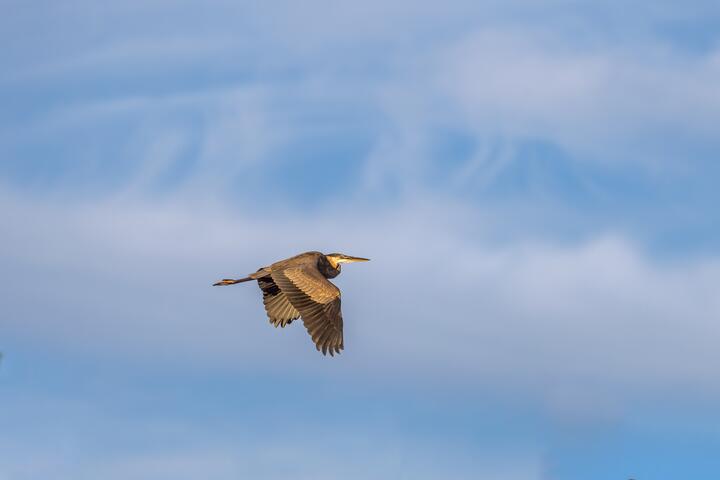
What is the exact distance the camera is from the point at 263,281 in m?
50.0

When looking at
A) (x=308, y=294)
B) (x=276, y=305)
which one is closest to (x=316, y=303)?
(x=308, y=294)

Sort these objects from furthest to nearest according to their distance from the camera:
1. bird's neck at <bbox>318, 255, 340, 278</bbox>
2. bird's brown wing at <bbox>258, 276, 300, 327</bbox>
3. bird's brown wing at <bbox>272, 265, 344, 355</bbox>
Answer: bird's neck at <bbox>318, 255, 340, 278</bbox>
bird's brown wing at <bbox>258, 276, 300, 327</bbox>
bird's brown wing at <bbox>272, 265, 344, 355</bbox>

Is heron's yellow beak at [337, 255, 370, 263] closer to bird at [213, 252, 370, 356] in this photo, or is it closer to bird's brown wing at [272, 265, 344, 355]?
bird at [213, 252, 370, 356]

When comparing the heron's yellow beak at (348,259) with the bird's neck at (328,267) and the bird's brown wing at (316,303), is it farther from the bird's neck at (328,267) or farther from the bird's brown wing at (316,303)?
the bird's brown wing at (316,303)

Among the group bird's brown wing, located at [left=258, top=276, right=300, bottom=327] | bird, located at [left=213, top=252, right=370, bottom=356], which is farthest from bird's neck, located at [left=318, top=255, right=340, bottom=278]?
bird's brown wing, located at [left=258, top=276, right=300, bottom=327]

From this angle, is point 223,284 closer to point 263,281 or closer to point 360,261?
point 263,281

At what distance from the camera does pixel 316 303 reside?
154 feet

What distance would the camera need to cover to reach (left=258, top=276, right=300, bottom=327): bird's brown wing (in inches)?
1965

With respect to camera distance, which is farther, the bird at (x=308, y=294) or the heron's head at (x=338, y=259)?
the heron's head at (x=338, y=259)

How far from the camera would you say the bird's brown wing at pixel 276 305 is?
4991 centimetres

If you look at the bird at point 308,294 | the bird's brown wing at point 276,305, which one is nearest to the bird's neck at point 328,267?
the bird at point 308,294

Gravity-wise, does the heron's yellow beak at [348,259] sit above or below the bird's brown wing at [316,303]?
above

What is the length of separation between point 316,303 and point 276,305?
3.43m

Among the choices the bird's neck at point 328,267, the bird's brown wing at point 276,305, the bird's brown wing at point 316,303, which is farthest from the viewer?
the bird's neck at point 328,267
